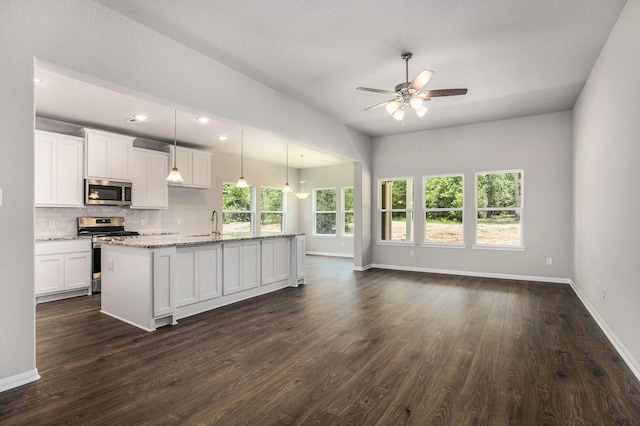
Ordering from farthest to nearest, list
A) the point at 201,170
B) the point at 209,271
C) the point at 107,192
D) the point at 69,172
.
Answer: the point at 201,170 < the point at 107,192 < the point at 69,172 < the point at 209,271

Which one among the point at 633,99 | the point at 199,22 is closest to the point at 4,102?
the point at 199,22

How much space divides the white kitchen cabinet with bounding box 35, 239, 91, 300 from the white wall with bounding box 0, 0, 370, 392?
3.06 m

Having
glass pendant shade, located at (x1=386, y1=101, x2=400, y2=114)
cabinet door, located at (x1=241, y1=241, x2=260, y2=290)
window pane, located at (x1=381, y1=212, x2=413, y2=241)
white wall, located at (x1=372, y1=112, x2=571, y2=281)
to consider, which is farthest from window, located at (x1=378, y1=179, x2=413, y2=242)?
glass pendant shade, located at (x1=386, y1=101, x2=400, y2=114)

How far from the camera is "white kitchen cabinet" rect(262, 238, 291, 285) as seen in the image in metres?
5.20

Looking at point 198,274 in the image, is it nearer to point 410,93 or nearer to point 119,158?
point 119,158

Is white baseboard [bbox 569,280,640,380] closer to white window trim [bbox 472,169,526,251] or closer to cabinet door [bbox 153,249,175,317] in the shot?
white window trim [bbox 472,169,526,251]

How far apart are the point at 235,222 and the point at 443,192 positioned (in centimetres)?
528

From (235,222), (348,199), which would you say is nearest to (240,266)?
(235,222)

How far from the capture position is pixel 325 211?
10414 mm

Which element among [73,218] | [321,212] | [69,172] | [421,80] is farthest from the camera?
[321,212]

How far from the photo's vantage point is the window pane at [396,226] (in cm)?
738

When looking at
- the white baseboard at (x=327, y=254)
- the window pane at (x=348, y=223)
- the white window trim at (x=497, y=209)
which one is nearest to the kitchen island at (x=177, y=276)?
the white window trim at (x=497, y=209)

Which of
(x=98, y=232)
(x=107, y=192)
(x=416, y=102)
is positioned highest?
(x=416, y=102)

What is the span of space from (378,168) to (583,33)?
15.3 feet
